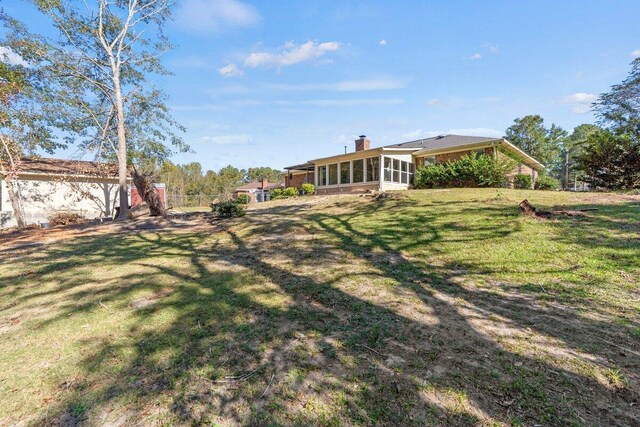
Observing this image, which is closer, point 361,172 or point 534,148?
point 361,172

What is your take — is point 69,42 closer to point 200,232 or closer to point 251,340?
point 200,232

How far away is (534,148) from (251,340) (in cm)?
4814

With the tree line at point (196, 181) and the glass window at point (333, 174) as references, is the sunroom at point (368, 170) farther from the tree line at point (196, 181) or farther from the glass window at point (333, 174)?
the tree line at point (196, 181)

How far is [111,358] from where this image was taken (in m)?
2.54

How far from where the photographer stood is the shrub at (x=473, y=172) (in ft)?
47.6

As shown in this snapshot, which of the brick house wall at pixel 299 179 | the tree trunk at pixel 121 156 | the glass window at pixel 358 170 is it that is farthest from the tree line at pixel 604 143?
the tree trunk at pixel 121 156

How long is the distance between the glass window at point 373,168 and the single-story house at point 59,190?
46.2 ft

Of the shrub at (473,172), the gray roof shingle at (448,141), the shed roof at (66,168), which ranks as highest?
the gray roof shingle at (448,141)

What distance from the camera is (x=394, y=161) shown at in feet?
60.5

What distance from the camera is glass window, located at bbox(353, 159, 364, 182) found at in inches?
754

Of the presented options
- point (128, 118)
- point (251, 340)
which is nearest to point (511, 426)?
point (251, 340)

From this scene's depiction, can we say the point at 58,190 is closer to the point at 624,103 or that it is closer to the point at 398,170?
the point at 398,170

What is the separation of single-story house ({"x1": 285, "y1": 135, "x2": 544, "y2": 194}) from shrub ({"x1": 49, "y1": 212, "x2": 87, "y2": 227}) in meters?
13.9

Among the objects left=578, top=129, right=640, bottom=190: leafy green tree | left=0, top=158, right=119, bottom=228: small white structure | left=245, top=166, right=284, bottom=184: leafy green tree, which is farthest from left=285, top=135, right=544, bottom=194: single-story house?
left=245, top=166, right=284, bottom=184: leafy green tree
